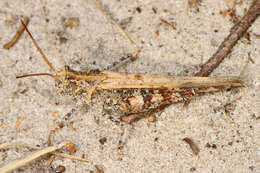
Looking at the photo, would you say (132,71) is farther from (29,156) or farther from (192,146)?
(29,156)

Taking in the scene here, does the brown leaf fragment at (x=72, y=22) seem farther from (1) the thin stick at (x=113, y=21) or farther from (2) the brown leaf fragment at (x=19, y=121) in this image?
(2) the brown leaf fragment at (x=19, y=121)

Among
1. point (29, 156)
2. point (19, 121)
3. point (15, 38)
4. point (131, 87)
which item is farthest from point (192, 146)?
point (15, 38)

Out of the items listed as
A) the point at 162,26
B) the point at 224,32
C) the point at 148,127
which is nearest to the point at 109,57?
the point at 162,26

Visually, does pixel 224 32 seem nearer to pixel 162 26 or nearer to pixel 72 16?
pixel 162 26

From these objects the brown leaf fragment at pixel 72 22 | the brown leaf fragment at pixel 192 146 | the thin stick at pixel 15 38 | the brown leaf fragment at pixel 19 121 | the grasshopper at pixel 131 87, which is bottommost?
the brown leaf fragment at pixel 192 146

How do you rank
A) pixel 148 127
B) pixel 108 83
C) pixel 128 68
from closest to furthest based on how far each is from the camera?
pixel 108 83 < pixel 148 127 < pixel 128 68

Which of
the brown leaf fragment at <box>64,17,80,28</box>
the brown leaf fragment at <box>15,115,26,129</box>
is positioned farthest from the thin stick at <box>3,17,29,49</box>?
the brown leaf fragment at <box>15,115,26,129</box>

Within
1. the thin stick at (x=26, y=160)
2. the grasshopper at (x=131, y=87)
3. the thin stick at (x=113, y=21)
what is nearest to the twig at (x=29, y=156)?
the thin stick at (x=26, y=160)
